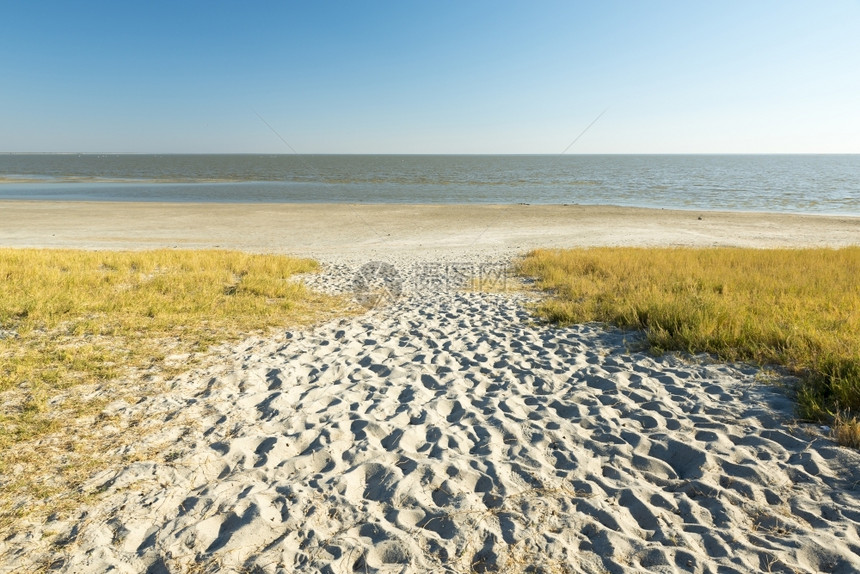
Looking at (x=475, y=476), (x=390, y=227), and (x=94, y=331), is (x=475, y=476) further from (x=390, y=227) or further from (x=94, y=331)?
(x=390, y=227)

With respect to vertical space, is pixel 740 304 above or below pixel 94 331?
above

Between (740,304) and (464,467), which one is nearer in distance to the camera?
(464,467)

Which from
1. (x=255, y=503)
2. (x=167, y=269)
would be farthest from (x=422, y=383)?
(x=167, y=269)

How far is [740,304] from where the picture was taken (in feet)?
28.1

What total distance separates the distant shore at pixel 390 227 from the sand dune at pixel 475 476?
13.3 m

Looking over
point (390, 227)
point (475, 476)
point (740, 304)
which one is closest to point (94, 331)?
point (475, 476)

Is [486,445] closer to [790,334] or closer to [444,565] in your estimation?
[444,565]

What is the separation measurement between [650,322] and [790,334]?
1.86 m

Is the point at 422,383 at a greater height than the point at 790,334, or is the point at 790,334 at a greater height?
the point at 790,334

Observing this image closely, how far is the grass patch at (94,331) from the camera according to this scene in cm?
447

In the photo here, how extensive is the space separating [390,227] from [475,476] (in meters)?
24.6

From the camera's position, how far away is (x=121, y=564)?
3.20m

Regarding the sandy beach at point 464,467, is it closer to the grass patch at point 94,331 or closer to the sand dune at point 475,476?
the sand dune at point 475,476

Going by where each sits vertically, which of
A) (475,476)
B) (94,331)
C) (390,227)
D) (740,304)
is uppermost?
(740,304)
